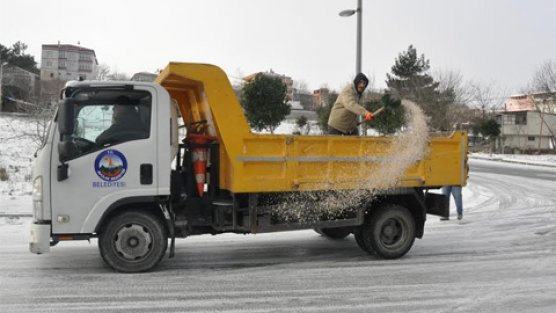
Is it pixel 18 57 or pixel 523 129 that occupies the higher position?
pixel 18 57

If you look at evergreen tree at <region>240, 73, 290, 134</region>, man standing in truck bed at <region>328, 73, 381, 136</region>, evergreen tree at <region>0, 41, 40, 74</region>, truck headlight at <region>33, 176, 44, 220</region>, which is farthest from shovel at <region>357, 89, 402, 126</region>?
evergreen tree at <region>0, 41, 40, 74</region>

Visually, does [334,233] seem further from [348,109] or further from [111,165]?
[111,165]

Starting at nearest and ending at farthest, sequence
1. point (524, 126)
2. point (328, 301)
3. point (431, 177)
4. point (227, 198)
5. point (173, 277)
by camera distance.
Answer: point (328, 301) < point (173, 277) < point (227, 198) < point (431, 177) < point (524, 126)

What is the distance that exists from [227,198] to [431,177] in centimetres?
299

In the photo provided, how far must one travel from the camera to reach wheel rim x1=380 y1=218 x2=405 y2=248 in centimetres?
743

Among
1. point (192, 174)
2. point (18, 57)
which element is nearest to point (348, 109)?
point (192, 174)

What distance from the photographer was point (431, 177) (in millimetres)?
7352

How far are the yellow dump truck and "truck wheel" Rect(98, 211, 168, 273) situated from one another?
0.01m

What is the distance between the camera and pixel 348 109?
24.9 ft

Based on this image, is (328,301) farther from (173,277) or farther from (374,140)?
(374,140)

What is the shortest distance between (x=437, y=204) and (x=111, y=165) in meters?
4.86

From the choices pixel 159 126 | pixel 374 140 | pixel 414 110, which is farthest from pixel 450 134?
pixel 159 126

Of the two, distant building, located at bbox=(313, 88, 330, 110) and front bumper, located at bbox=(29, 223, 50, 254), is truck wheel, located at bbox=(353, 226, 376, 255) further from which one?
distant building, located at bbox=(313, 88, 330, 110)

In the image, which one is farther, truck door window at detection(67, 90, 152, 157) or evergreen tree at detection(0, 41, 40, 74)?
evergreen tree at detection(0, 41, 40, 74)
